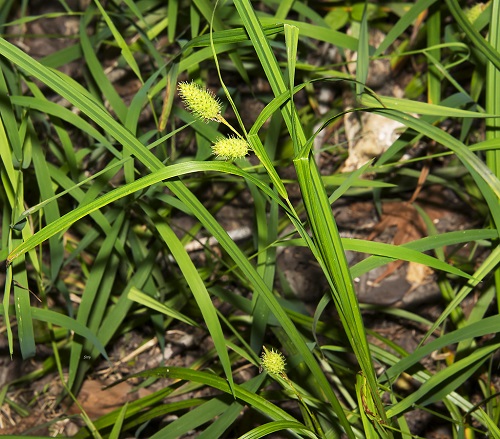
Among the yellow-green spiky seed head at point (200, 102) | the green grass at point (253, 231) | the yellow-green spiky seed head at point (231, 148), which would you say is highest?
the yellow-green spiky seed head at point (200, 102)

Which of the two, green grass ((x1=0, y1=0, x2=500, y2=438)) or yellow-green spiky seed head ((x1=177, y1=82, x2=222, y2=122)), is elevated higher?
yellow-green spiky seed head ((x1=177, y1=82, x2=222, y2=122))

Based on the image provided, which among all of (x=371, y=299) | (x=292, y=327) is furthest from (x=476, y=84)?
(x=292, y=327)

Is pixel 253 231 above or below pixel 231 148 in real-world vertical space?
below

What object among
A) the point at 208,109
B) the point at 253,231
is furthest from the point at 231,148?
the point at 253,231

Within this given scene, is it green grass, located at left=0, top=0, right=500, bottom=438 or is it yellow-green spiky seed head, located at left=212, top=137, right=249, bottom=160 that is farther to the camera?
green grass, located at left=0, top=0, right=500, bottom=438

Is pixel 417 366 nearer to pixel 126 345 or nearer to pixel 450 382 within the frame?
pixel 450 382

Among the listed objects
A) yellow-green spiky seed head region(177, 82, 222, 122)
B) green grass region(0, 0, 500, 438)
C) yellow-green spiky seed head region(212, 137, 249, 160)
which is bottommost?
green grass region(0, 0, 500, 438)

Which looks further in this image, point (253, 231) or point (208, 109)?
point (253, 231)

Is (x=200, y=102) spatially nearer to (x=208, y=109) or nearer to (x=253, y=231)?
(x=208, y=109)
